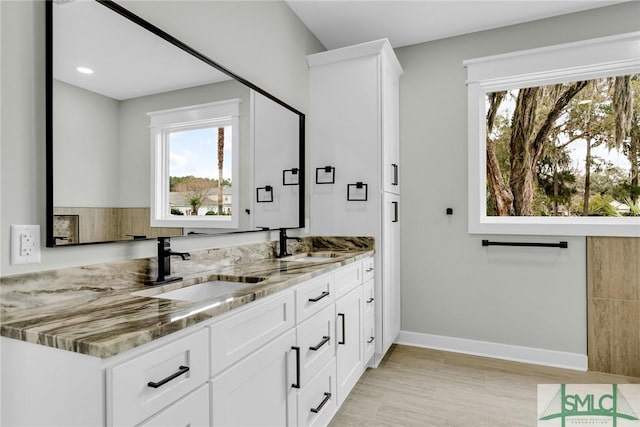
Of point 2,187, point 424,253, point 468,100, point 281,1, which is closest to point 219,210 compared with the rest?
point 2,187

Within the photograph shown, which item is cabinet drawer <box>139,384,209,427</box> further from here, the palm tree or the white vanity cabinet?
the palm tree

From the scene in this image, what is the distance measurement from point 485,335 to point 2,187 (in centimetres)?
318

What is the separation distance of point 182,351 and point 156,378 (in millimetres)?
90

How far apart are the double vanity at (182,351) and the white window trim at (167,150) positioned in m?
0.19

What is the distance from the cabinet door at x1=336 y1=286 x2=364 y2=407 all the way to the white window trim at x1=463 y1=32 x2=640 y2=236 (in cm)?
134

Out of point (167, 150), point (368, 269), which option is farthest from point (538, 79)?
point (167, 150)

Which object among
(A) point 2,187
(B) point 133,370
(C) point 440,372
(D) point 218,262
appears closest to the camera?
(B) point 133,370

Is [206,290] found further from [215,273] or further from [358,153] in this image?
[358,153]

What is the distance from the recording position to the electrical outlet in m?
1.07

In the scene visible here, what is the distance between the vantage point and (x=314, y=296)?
1764 mm

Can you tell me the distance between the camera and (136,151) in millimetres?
1469

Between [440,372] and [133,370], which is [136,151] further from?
[440,372]

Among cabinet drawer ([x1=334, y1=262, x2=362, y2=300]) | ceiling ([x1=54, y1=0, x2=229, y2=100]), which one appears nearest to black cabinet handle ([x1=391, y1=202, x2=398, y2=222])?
cabinet drawer ([x1=334, y1=262, x2=362, y2=300])

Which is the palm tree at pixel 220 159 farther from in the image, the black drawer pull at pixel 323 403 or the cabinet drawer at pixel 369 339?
the cabinet drawer at pixel 369 339
